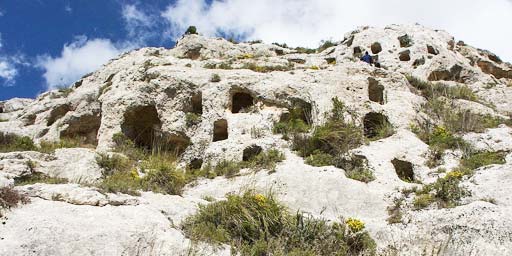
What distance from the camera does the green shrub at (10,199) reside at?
7.78 meters

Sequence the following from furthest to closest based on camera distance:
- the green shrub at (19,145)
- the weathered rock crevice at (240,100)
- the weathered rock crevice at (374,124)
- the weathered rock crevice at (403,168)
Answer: the weathered rock crevice at (240,100)
the weathered rock crevice at (374,124)
the green shrub at (19,145)
the weathered rock crevice at (403,168)

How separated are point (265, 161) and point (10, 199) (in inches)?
282

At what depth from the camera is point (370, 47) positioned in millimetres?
26828

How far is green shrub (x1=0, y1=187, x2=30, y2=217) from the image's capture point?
7781mm

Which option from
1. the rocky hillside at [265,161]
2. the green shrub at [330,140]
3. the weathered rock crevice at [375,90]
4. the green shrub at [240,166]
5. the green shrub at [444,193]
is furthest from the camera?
the weathered rock crevice at [375,90]

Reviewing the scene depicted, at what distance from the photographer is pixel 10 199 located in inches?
312

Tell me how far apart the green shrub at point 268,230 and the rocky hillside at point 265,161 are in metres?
0.04

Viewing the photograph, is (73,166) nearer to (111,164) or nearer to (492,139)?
(111,164)

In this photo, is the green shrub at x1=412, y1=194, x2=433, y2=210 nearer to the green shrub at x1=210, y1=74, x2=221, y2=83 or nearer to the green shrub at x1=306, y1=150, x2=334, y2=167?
the green shrub at x1=306, y1=150, x2=334, y2=167

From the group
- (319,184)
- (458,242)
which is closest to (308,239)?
(458,242)

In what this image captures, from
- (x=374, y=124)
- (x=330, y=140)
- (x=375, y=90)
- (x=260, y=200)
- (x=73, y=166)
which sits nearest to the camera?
(x=260, y=200)

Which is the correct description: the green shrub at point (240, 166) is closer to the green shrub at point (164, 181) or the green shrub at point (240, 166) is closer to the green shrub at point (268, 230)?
the green shrub at point (164, 181)

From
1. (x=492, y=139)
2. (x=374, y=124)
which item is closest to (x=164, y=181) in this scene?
(x=374, y=124)

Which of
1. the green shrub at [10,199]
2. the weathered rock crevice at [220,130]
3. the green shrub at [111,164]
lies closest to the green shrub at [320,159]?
the weathered rock crevice at [220,130]
